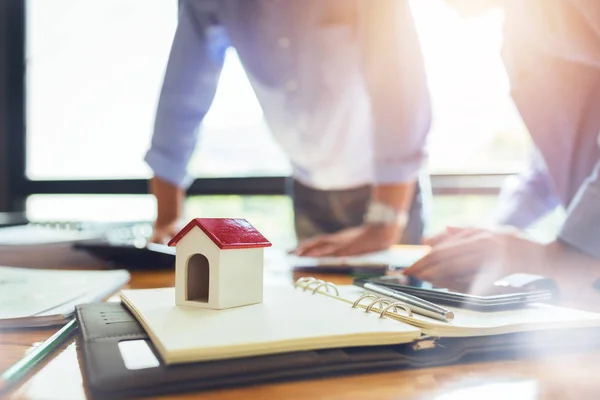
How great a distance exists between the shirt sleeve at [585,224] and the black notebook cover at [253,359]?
24cm

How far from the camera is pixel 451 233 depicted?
65cm

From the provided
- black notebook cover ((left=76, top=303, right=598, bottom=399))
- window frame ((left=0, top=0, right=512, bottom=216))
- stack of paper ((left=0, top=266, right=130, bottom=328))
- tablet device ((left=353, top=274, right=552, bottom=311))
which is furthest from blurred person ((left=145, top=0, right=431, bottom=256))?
window frame ((left=0, top=0, right=512, bottom=216))

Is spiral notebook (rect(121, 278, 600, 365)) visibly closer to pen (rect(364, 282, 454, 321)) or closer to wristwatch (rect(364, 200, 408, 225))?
pen (rect(364, 282, 454, 321))

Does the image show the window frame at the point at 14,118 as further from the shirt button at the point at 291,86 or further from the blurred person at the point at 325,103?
the shirt button at the point at 291,86

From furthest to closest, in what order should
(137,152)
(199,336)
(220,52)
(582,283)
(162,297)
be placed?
1. (137,152)
2. (220,52)
3. (582,283)
4. (162,297)
5. (199,336)

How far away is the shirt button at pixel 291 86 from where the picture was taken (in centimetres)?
118

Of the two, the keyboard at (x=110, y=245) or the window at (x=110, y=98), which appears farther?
the window at (x=110, y=98)

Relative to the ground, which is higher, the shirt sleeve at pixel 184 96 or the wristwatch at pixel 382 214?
the shirt sleeve at pixel 184 96

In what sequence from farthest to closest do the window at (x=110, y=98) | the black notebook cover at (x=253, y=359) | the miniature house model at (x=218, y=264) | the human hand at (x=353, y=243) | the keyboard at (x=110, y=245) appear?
1. the window at (x=110, y=98)
2. the human hand at (x=353, y=243)
3. the keyboard at (x=110, y=245)
4. the miniature house model at (x=218, y=264)
5. the black notebook cover at (x=253, y=359)

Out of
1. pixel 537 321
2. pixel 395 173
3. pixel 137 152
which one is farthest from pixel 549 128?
pixel 137 152

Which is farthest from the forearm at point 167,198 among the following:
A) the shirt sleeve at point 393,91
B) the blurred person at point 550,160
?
the blurred person at point 550,160

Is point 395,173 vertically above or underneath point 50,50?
underneath

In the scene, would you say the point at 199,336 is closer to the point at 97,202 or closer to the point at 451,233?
the point at 451,233

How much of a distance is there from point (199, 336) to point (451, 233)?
0.45m
